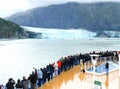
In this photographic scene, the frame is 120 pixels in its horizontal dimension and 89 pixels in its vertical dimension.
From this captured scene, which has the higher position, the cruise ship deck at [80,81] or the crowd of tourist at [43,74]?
the crowd of tourist at [43,74]

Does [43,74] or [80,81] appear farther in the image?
[80,81]

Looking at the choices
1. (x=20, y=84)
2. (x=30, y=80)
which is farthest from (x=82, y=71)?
(x=20, y=84)

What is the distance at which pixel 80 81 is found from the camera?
18891 millimetres

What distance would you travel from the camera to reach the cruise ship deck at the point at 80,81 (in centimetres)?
1723

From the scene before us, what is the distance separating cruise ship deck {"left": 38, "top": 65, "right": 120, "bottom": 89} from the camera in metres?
17.2

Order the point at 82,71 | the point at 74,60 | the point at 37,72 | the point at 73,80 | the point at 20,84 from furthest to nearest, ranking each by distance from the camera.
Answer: the point at 74,60
the point at 82,71
the point at 73,80
the point at 37,72
the point at 20,84

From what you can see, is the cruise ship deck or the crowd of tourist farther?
the cruise ship deck

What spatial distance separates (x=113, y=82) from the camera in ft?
59.0

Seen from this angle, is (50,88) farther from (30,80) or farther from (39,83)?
(30,80)

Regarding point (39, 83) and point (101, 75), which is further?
point (101, 75)

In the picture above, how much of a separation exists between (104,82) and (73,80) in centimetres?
215

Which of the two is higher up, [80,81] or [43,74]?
[43,74]

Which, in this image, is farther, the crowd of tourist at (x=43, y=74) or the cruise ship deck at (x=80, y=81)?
the cruise ship deck at (x=80, y=81)

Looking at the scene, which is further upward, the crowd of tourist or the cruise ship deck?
the crowd of tourist
